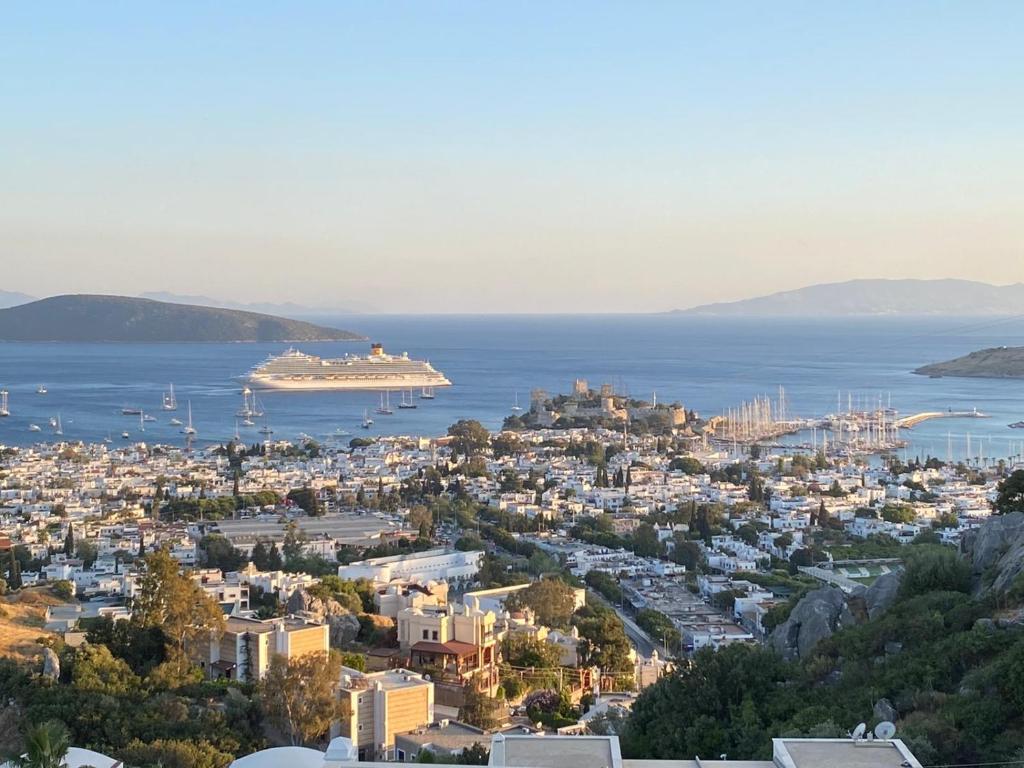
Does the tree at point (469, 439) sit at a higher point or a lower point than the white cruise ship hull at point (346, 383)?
lower

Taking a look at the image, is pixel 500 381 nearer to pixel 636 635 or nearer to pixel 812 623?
pixel 636 635

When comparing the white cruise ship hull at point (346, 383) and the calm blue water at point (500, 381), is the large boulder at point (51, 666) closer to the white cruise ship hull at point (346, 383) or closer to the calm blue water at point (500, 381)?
the calm blue water at point (500, 381)

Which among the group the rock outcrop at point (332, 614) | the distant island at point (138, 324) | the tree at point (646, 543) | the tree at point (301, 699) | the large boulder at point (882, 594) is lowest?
the tree at point (646, 543)

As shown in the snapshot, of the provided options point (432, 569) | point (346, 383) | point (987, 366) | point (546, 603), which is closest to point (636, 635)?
point (546, 603)

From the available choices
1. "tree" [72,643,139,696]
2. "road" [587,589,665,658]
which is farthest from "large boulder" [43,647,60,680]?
"road" [587,589,665,658]

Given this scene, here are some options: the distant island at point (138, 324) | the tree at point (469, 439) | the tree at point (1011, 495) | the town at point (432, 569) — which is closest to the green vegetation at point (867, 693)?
the town at point (432, 569)

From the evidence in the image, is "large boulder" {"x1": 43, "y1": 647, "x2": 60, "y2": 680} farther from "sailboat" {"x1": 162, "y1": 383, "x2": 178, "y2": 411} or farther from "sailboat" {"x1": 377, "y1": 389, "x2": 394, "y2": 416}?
"sailboat" {"x1": 377, "y1": 389, "x2": 394, "y2": 416}

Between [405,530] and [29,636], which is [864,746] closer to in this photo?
[29,636]

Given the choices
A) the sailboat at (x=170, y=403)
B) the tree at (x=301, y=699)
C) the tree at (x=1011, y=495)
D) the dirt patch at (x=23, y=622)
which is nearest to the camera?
the tree at (x=301, y=699)

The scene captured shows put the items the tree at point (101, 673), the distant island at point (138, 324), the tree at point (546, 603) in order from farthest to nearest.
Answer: the distant island at point (138, 324) < the tree at point (546, 603) < the tree at point (101, 673)
